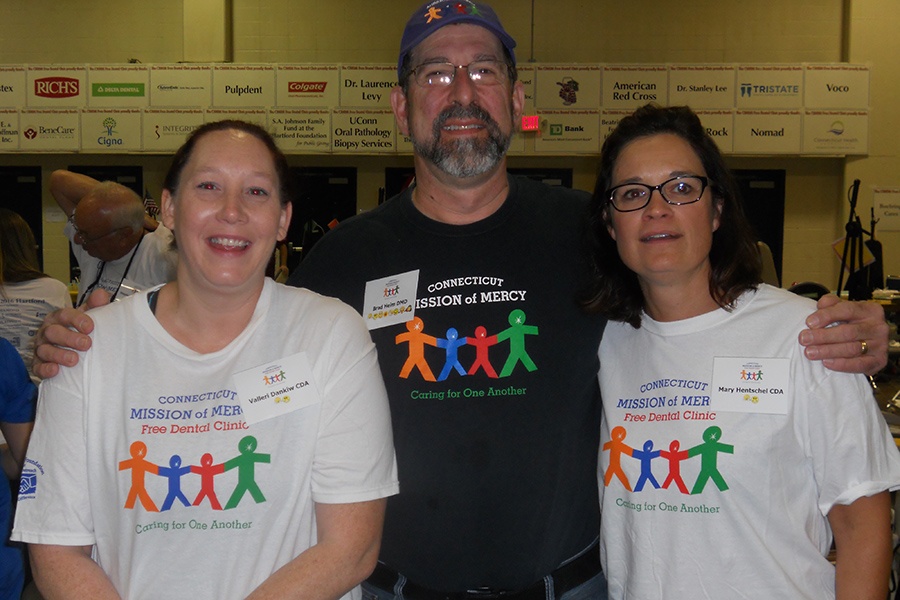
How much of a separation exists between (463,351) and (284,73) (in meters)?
6.65

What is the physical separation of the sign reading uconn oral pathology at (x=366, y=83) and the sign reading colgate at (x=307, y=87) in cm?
22

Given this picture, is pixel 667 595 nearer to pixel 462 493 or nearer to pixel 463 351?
pixel 462 493

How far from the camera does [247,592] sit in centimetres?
135

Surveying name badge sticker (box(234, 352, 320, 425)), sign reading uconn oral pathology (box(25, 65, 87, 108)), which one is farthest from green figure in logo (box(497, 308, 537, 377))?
sign reading uconn oral pathology (box(25, 65, 87, 108))

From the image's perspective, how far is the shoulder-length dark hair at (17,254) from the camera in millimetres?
3920

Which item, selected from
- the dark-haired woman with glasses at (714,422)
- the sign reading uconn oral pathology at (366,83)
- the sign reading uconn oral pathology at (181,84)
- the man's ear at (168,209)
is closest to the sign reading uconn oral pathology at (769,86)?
the sign reading uconn oral pathology at (366,83)

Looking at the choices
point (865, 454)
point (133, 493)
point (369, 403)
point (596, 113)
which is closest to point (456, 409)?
point (369, 403)

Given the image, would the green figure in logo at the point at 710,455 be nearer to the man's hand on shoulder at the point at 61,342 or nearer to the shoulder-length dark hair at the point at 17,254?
the man's hand on shoulder at the point at 61,342

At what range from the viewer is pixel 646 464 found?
1.57 m

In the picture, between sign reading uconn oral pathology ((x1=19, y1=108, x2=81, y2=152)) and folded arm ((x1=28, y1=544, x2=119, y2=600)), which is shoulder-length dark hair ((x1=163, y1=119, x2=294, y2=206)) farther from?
sign reading uconn oral pathology ((x1=19, y1=108, x2=81, y2=152))

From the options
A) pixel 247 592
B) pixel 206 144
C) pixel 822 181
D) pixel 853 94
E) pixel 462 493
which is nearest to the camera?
pixel 247 592

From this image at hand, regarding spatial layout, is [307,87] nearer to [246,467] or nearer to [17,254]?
[17,254]

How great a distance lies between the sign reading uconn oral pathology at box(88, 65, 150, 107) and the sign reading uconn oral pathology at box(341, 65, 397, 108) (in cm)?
205

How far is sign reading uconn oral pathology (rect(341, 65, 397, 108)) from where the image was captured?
7648 mm
